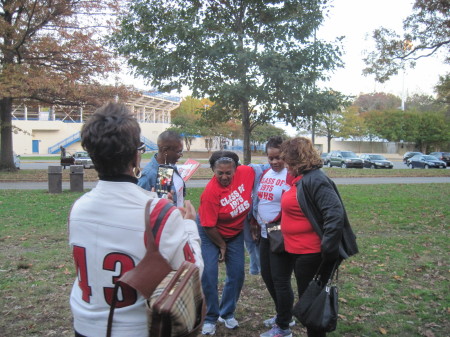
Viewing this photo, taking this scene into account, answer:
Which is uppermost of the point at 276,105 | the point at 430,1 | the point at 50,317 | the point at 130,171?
the point at 430,1

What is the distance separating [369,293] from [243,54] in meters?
6.80

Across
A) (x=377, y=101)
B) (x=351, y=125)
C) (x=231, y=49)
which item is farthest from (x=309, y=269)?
(x=377, y=101)

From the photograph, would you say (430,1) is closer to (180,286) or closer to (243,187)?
(243,187)

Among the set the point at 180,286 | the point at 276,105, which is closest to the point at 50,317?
the point at 180,286

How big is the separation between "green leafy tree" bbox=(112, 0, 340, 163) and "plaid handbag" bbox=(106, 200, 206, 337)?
9.15m

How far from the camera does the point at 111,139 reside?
1749mm

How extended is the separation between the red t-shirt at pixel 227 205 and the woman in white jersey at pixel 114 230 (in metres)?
2.21

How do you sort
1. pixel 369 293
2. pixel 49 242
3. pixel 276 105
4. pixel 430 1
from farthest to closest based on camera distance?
pixel 430 1 < pixel 276 105 < pixel 49 242 < pixel 369 293

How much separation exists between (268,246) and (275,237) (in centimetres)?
28

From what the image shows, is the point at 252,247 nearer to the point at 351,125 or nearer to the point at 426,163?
the point at 426,163

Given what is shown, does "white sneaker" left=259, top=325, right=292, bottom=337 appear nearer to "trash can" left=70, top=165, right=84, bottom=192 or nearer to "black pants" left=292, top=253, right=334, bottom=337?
"black pants" left=292, top=253, right=334, bottom=337

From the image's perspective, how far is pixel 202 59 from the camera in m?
10.7

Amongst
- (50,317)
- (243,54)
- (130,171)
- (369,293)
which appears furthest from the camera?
(243,54)

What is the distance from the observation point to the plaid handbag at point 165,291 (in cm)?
158
